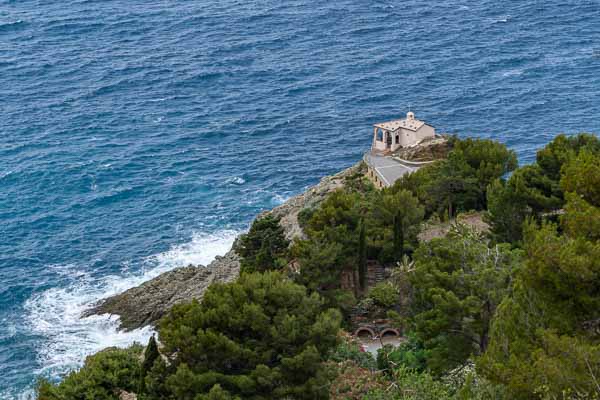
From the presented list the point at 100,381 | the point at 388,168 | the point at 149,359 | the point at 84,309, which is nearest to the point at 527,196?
the point at 149,359

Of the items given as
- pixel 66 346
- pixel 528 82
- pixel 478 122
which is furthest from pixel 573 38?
pixel 66 346

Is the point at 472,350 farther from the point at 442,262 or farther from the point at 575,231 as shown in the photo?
the point at 575,231

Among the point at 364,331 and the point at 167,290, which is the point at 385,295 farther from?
the point at 167,290

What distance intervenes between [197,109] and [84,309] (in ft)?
165

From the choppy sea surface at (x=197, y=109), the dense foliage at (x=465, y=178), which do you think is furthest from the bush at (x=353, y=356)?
the choppy sea surface at (x=197, y=109)

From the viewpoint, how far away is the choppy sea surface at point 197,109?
87.9 m

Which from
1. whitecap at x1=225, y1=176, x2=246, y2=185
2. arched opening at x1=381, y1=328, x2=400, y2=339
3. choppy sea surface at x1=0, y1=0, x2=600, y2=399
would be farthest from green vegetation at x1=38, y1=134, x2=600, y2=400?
whitecap at x1=225, y1=176, x2=246, y2=185

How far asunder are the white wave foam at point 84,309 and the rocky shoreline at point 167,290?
122cm

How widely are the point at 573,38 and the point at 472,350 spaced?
349 ft

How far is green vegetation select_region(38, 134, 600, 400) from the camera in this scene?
96.0ft

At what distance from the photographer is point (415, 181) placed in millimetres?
78375

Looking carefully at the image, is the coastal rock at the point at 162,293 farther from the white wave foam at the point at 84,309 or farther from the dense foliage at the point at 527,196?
the dense foliage at the point at 527,196

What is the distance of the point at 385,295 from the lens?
60.6 m

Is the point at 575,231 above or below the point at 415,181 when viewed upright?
above
